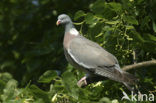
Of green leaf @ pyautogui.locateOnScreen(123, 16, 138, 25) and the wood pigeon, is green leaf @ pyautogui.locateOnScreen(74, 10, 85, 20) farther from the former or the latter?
green leaf @ pyautogui.locateOnScreen(123, 16, 138, 25)

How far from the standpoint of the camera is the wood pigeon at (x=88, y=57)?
2.63m

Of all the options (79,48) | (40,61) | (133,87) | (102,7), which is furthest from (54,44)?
(133,87)

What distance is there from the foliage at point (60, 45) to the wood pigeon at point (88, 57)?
87mm

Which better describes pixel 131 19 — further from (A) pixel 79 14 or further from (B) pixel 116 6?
(A) pixel 79 14

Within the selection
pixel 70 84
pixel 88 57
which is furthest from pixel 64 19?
pixel 70 84

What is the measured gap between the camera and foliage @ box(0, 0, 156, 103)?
225cm

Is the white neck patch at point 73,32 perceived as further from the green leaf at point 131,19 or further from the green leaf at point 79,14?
the green leaf at point 131,19

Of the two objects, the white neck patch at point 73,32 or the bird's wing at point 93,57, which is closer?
the bird's wing at point 93,57

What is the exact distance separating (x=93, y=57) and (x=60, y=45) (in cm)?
92

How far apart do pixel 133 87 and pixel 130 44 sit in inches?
14.0

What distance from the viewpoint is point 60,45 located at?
3.68m

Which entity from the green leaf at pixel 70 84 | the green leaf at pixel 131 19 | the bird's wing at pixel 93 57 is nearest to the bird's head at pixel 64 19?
the bird's wing at pixel 93 57

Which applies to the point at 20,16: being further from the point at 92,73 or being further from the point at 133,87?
the point at 133,87

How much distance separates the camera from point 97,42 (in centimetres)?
296
